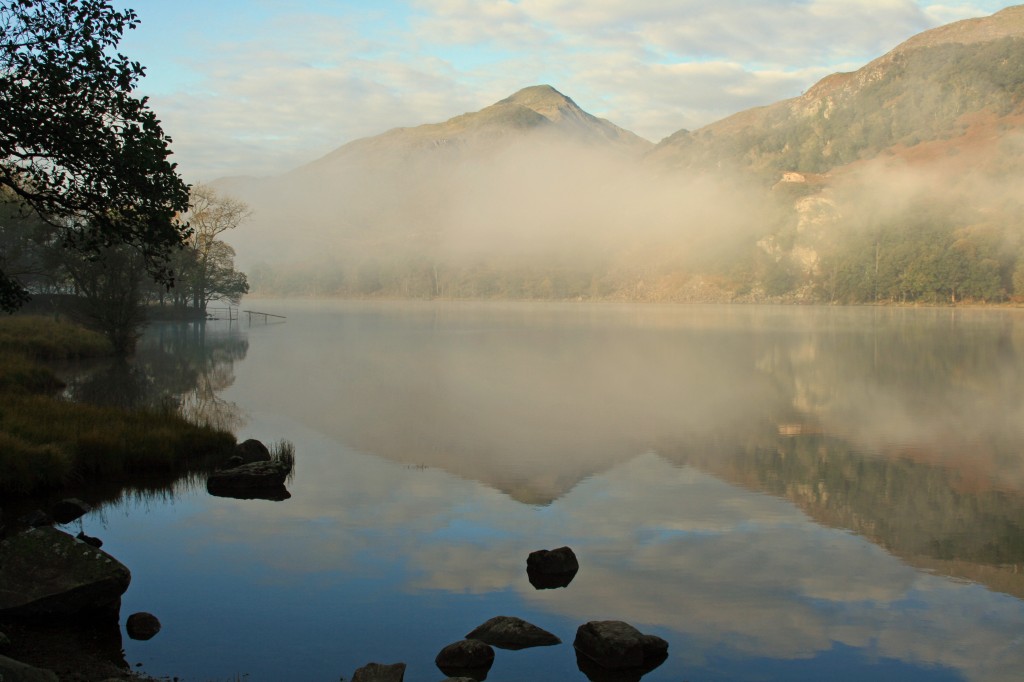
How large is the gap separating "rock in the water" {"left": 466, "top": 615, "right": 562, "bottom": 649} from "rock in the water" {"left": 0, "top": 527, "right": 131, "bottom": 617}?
537 cm

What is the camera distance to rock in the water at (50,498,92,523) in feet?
57.4

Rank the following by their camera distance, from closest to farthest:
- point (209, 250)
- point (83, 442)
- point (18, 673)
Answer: point (18, 673), point (83, 442), point (209, 250)

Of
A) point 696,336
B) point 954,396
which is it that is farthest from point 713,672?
point 696,336

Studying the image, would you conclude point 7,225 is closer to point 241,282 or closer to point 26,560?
point 241,282

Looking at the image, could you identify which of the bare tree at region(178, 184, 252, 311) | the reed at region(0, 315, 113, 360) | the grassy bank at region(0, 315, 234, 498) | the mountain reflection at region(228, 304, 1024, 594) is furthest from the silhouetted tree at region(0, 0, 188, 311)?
the bare tree at region(178, 184, 252, 311)

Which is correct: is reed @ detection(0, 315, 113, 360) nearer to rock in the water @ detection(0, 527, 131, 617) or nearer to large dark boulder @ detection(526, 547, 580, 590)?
rock in the water @ detection(0, 527, 131, 617)

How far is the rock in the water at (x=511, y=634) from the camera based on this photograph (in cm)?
1199

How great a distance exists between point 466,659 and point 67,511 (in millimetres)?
10688

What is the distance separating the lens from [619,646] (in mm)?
11492

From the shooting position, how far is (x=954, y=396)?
1599 inches

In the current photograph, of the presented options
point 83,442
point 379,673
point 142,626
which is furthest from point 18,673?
point 83,442

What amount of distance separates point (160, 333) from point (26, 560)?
79180 millimetres

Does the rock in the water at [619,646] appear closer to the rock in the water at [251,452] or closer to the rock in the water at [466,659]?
the rock in the water at [466,659]

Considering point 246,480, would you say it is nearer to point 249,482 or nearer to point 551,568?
point 249,482
